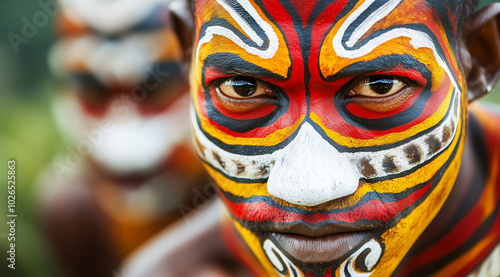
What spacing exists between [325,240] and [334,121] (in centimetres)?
33

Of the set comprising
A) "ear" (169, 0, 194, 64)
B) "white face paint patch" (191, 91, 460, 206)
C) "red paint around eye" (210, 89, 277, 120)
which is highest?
"ear" (169, 0, 194, 64)

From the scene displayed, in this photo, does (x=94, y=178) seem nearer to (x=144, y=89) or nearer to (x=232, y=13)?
(x=144, y=89)

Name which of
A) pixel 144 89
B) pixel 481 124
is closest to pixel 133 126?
pixel 144 89

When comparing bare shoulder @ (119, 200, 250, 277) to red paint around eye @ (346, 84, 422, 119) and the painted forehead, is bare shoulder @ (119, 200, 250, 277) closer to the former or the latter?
the painted forehead

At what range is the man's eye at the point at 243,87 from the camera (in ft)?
5.65

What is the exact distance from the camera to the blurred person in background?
3.87 meters

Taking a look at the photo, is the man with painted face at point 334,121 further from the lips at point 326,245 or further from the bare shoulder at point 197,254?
the bare shoulder at point 197,254

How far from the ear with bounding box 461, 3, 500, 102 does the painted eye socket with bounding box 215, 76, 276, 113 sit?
68 centimetres

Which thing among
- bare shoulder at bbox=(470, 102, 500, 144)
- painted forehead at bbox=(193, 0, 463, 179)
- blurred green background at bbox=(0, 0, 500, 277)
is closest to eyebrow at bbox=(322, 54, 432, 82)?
painted forehead at bbox=(193, 0, 463, 179)

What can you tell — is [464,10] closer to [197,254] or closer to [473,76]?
[473,76]

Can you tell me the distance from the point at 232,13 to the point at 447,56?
2.08 ft

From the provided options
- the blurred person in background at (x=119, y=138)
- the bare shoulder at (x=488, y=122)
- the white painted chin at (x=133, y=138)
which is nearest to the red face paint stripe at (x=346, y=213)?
the bare shoulder at (x=488, y=122)

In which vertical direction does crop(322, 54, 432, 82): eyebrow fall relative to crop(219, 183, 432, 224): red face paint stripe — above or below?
above

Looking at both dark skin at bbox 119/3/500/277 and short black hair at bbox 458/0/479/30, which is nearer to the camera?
short black hair at bbox 458/0/479/30
